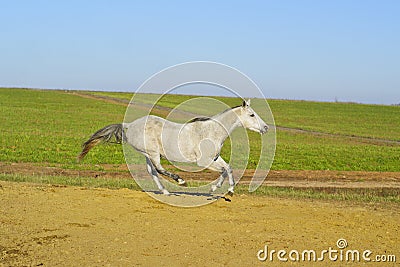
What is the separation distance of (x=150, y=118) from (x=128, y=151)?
143 cm

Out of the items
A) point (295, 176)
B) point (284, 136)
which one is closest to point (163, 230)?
point (295, 176)

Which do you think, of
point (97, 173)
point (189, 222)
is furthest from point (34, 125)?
point (189, 222)

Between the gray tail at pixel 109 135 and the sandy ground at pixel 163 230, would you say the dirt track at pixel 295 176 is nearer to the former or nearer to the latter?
the sandy ground at pixel 163 230

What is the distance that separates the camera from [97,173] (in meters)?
24.0

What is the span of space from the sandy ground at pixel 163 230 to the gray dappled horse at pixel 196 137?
99 centimetres

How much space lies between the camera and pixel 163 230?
34.1ft

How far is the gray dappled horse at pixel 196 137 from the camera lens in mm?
12961

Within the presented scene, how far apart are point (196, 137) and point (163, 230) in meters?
3.18

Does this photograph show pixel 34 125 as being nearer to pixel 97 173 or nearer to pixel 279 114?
pixel 97 173

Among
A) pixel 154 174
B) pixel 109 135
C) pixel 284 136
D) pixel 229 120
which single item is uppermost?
pixel 229 120

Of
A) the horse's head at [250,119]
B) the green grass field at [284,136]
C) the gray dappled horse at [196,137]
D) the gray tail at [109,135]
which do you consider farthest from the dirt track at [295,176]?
the gray dappled horse at [196,137]

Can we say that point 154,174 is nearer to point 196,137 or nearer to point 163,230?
point 196,137

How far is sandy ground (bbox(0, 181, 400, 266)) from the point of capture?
8.77 m

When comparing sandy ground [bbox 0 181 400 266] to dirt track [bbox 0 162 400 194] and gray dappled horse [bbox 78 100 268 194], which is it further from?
dirt track [bbox 0 162 400 194]
